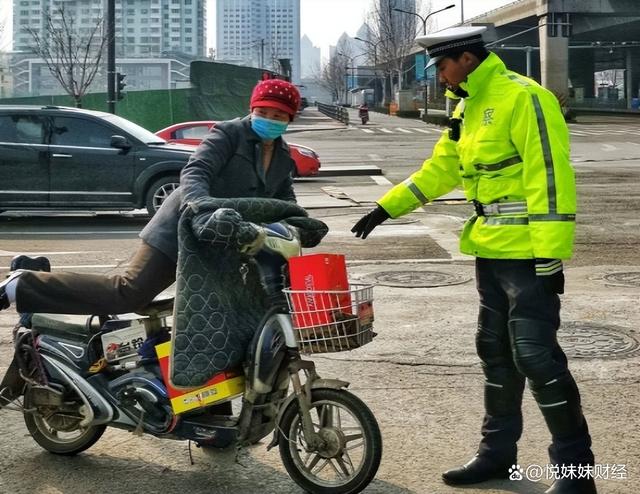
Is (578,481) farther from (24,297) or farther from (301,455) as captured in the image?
(24,297)

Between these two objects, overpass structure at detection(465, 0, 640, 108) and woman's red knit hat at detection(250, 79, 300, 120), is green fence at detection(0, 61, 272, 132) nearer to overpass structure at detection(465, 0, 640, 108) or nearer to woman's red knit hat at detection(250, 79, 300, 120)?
overpass structure at detection(465, 0, 640, 108)

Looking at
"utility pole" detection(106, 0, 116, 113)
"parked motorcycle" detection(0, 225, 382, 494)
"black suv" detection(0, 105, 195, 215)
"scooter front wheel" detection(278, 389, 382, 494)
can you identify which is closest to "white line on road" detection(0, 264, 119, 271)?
"black suv" detection(0, 105, 195, 215)

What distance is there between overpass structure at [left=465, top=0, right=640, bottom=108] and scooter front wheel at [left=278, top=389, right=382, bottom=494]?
58.9 m

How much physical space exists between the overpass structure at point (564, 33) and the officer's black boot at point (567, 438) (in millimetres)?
58691

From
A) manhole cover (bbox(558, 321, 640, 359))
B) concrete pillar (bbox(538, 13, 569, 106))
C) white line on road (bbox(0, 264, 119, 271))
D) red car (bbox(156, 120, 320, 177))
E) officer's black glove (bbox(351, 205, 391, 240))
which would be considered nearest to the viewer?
officer's black glove (bbox(351, 205, 391, 240))

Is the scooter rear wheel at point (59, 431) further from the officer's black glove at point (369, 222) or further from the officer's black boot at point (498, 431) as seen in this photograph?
the officer's black boot at point (498, 431)

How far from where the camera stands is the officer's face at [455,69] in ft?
14.0

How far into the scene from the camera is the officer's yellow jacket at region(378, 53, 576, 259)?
157 inches

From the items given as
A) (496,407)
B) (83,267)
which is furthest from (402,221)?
(496,407)

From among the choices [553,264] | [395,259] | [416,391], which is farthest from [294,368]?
[395,259]

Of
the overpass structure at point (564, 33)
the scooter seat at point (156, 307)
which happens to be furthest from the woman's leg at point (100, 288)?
the overpass structure at point (564, 33)

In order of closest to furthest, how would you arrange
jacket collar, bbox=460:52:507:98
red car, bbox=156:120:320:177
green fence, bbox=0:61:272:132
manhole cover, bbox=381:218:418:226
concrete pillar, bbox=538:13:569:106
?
jacket collar, bbox=460:52:507:98, manhole cover, bbox=381:218:418:226, red car, bbox=156:120:320:177, green fence, bbox=0:61:272:132, concrete pillar, bbox=538:13:569:106

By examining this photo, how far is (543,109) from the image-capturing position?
4070 millimetres

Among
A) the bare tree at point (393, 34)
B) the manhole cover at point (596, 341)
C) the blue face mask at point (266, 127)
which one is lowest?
the manhole cover at point (596, 341)
